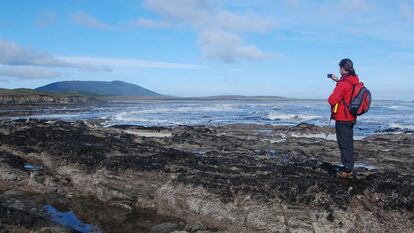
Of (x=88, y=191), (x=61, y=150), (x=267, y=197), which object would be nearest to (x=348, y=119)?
(x=267, y=197)

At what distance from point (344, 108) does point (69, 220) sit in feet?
22.2

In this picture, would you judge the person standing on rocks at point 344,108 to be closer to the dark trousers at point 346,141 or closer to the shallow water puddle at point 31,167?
the dark trousers at point 346,141

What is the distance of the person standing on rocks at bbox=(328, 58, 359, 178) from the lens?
31.7 ft

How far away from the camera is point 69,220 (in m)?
9.64

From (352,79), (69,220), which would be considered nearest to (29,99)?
(69,220)

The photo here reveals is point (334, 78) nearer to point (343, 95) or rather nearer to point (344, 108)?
point (343, 95)

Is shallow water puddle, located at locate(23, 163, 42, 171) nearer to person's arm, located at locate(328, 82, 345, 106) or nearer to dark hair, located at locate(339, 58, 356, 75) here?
person's arm, located at locate(328, 82, 345, 106)

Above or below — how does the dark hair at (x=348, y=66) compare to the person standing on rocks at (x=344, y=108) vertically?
above

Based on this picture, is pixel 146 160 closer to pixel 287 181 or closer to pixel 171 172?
pixel 171 172

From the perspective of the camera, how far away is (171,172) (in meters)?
11.6

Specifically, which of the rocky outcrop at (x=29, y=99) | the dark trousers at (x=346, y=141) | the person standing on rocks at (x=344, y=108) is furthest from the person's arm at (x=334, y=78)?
the rocky outcrop at (x=29, y=99)

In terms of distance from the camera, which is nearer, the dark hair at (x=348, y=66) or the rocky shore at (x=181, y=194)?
the rocky shore at (x=181, y=194)

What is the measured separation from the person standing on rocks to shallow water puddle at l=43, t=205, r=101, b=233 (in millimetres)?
5891

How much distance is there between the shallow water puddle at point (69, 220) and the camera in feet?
29.9
